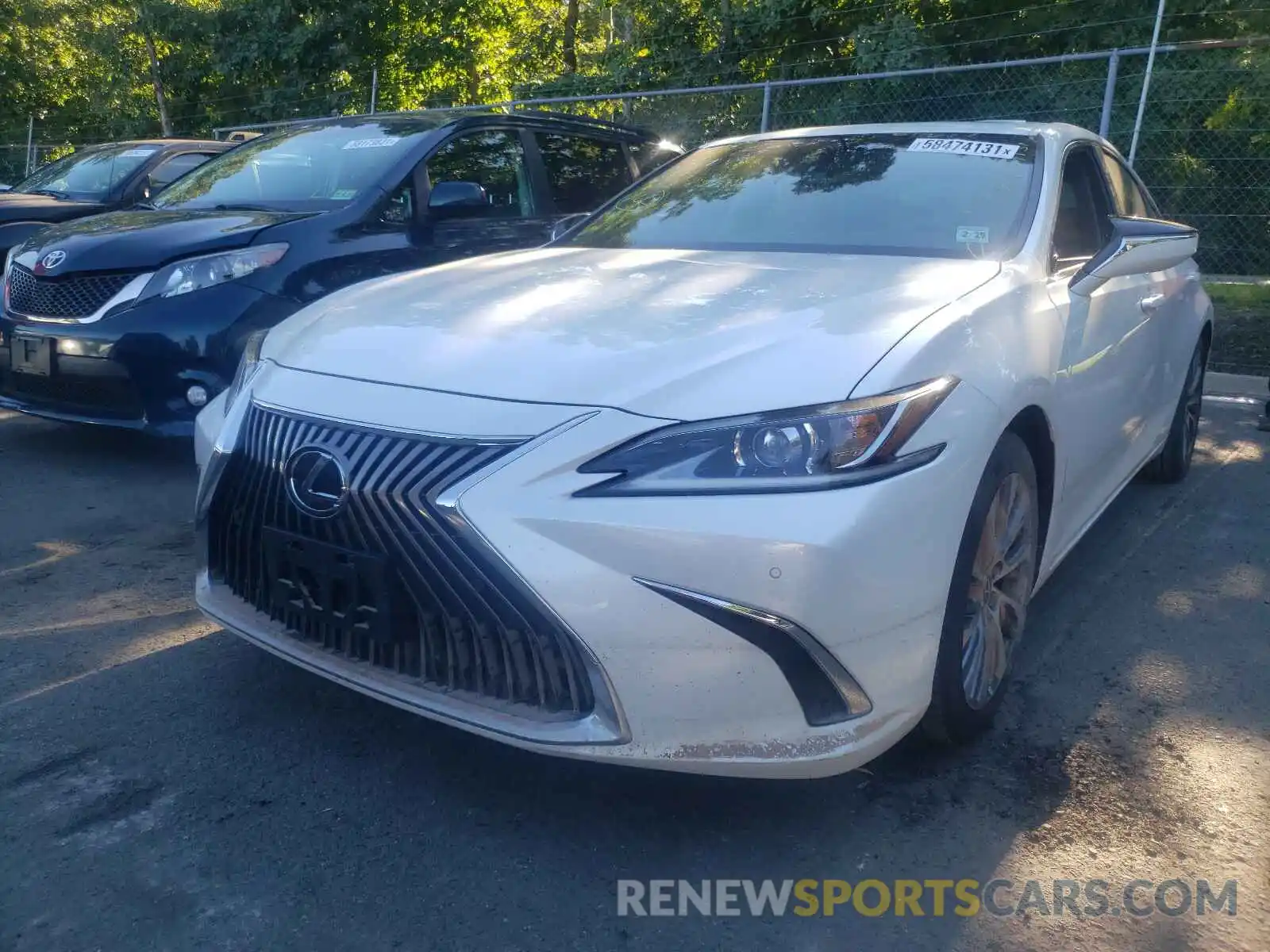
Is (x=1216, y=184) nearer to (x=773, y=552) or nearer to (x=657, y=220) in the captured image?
(x=657, y=220)

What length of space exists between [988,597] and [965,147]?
5.82 ft

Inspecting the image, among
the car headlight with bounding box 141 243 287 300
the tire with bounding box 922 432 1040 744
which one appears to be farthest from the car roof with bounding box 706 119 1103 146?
the car headlight with bounding box 141 243 287 300

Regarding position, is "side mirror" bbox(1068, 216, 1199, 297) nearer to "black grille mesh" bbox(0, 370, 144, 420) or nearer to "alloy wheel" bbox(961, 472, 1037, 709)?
"alloy wheel" bbox(961, 472, 1037, 709)

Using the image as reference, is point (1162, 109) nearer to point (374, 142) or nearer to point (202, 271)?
point (374, 142)

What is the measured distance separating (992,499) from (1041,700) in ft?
2.86

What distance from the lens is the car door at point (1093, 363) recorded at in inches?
131

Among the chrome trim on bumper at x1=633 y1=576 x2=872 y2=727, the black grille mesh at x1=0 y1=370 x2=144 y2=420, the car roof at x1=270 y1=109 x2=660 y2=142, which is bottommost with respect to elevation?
the black grille mesh at x1=0 y1=370 x2=144 y2=420

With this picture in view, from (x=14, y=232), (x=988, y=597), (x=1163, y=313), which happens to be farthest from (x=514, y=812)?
(x=14, y=232)

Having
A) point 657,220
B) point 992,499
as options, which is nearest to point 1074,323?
point 992,499

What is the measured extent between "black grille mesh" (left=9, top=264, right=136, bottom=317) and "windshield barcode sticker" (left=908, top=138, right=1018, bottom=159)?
341 cm

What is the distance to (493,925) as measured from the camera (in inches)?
88.5

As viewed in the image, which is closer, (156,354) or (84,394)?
(156,354)

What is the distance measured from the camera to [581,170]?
6715mm

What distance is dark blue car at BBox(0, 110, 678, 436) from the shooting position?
16.7 feet
